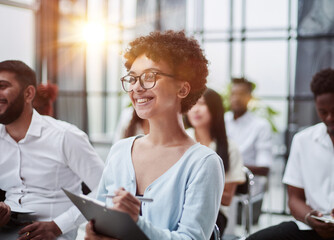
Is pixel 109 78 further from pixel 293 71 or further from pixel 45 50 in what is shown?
pixel 293 71

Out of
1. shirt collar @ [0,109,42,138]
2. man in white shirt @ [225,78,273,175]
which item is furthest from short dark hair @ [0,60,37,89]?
man in white shirt @ [225,78,273,175]

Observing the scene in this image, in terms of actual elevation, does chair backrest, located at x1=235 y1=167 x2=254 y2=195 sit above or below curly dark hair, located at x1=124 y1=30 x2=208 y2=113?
A: below

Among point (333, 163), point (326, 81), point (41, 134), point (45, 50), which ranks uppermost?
point (45, 50)

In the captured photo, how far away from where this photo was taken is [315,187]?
2.53 metres

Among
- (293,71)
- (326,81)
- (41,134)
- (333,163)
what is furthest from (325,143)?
(293,71)

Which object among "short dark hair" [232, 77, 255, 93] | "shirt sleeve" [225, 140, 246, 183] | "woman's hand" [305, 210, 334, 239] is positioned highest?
"short dark hair" [232, 77, 255, 93]

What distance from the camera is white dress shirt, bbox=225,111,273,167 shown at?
5.05 m

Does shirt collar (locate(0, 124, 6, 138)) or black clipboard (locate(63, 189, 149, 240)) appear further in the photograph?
shirt collar (locate(0, 124, 6, 138))

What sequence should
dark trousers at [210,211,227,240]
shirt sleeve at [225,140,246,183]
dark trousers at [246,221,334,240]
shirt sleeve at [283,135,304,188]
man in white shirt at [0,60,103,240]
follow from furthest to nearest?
shirt sleeve at [225,140,246,183] < dark trousers at [210,211,227,240] < shirt sleeve at [283,135,304,188] < dark trousers at [246,221,334,240] < man in white shirt at [0,60,103,240]

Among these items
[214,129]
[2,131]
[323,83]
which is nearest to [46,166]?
[2,131]

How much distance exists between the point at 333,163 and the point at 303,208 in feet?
1.08

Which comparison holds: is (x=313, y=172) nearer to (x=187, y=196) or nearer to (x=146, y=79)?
(x=187, y=196)

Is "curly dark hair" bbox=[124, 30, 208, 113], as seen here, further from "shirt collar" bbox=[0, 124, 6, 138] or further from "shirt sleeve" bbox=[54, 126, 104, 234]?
"shirt collar" bbox=[0, 124, 6, 138]

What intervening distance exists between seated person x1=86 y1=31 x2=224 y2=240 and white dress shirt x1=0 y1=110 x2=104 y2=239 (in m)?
0.54
